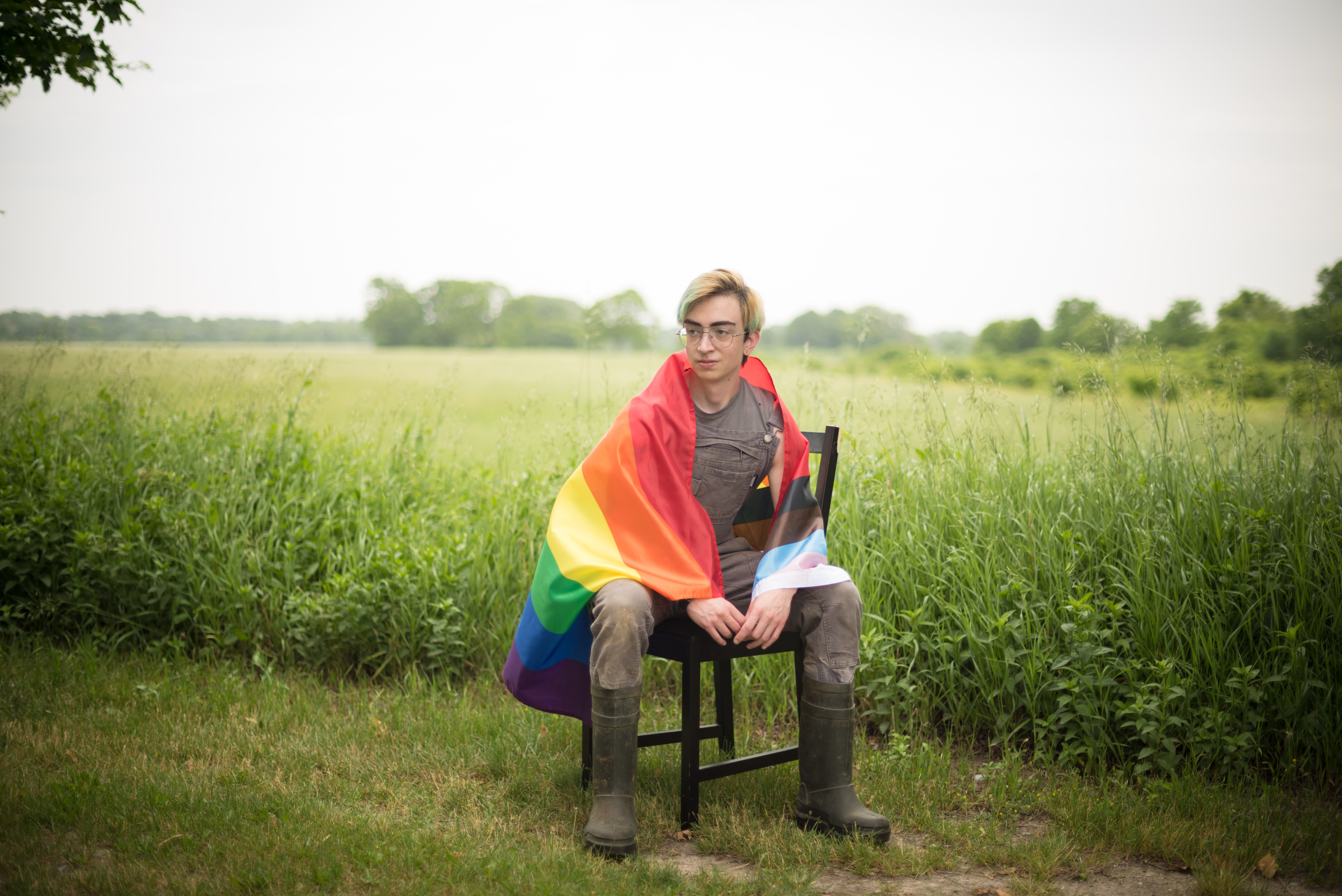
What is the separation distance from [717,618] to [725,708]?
0.82 meters

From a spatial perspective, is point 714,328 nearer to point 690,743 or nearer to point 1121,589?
point 690,743

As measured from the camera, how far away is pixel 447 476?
5230mm

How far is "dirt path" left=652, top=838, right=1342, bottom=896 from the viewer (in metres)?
2.43

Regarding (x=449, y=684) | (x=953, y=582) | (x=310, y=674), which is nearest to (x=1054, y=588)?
(x=953, y=582)

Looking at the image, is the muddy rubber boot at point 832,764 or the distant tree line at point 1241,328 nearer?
the muddy rubber boot at point 832,764

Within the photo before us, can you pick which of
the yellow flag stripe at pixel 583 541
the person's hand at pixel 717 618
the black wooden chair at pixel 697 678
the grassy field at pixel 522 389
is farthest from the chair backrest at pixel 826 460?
the grassy field at pixel 522 389

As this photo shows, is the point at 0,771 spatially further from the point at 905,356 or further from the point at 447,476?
the point at 905,356

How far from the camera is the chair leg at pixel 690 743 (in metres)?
2.67

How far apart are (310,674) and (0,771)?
1.28m

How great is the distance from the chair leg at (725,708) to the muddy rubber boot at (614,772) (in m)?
0.70

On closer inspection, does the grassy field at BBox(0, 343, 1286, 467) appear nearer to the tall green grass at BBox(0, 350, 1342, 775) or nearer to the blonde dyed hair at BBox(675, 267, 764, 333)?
the tall green grass at BBox(0, 350, 1342, 775)

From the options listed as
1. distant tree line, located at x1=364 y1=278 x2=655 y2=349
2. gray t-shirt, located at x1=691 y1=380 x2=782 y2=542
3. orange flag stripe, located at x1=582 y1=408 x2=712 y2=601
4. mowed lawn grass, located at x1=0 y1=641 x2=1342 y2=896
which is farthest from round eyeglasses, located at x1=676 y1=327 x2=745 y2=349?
distant tree line, located at x1=364 y1=278 x2=655 y2=349

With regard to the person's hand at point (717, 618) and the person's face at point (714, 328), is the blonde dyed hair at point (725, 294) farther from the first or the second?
the person's hand at point (717, 618)

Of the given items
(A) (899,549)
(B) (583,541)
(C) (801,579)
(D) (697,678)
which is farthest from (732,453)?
(A) (899,549)
